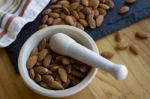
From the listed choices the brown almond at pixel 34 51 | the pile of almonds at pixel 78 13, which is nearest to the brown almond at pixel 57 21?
the pile of almonds at pixel 78 13

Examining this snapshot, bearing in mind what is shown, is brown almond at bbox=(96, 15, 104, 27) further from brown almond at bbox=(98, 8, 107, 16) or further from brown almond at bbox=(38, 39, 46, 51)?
brown almond at bbox=(38, 39, 46, 51)

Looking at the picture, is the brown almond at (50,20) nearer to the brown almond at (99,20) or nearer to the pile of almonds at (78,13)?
the pile of almonds at (78,13)

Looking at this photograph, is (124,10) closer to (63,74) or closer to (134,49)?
(134,49)

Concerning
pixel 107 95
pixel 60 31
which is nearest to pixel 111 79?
pixel 107 95

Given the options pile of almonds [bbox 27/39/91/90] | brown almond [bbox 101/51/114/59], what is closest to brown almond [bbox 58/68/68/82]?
pile of almonds [bbox 27/39/91/90]

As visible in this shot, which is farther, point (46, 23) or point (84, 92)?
point (46, 23)

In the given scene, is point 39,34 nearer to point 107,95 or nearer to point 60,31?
point 60,31

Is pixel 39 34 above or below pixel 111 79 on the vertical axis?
above

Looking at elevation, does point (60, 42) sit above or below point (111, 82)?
above

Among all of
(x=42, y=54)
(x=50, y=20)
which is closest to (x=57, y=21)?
(x=50, y=20)
